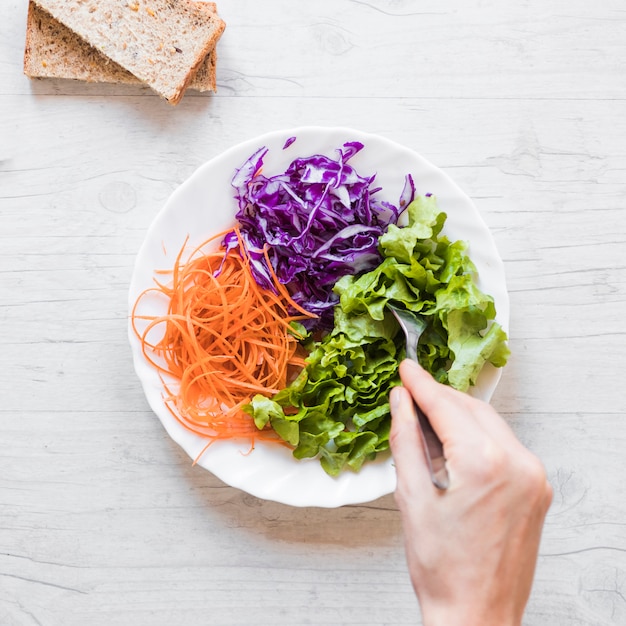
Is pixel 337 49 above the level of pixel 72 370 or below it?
above

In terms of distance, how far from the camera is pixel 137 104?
1925 millimetres

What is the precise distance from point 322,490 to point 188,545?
0.47m

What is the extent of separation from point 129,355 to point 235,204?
21.8 inches

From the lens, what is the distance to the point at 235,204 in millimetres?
1780

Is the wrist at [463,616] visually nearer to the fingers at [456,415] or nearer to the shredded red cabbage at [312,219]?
the fingers at [456,415]

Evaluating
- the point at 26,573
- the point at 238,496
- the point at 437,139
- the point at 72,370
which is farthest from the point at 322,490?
the point at 437,139

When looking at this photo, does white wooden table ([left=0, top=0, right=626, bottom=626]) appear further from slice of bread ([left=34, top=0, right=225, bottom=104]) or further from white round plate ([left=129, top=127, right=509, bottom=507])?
white round plate ([left=129, top=127, right=509, bottom=507])

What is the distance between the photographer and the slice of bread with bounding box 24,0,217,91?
1883 mm

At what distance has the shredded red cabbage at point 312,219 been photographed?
5.63 feet

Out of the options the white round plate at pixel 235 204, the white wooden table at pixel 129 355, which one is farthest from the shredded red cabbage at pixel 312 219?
the white wooden table at pixel 129 355

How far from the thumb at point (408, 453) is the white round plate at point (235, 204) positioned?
493 millimetres

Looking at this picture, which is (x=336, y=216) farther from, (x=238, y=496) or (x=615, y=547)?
(x=615, y=547)

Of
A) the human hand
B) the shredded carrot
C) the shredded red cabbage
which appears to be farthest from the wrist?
the shredded red cabbage

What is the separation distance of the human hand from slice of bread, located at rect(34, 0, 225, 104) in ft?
4.10
